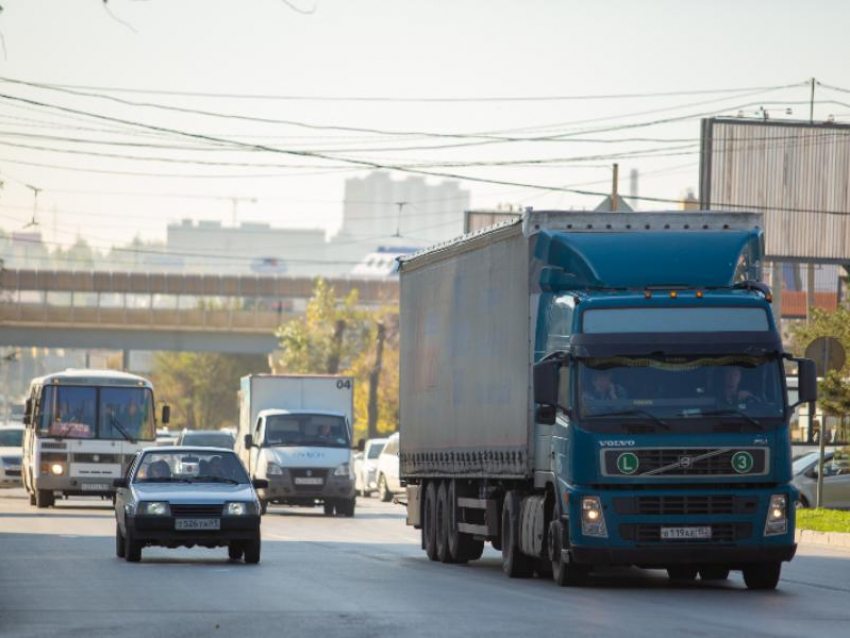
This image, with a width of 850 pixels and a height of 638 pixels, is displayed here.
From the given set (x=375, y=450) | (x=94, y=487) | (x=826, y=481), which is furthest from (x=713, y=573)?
(x=375, y=450)

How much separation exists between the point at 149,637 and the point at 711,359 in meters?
7.25

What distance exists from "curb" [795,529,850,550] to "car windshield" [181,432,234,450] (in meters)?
25.7

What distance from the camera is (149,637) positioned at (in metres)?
14.6

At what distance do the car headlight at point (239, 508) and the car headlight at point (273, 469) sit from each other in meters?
19.1

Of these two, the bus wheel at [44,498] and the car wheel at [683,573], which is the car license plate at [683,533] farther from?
the bus wheel at [44,498]

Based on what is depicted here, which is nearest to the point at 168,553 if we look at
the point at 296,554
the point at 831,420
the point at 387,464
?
the point at 296,554

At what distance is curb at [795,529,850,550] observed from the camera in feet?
103

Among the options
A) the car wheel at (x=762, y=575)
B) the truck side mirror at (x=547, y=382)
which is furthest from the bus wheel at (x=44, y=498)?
the truck side mirror at (x=547, y=382)

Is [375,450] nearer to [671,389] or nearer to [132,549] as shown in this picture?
[132,549]

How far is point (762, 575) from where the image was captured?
20875 millimetres

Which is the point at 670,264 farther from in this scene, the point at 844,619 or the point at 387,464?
the point at 387,464

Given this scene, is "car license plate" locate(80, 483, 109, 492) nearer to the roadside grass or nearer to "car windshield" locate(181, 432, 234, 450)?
"car windshield" locate(181, 432, 234, 450)

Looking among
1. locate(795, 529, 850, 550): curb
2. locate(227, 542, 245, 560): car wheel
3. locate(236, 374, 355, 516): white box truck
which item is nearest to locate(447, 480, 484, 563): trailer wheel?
locate(227, 542, 245, 560): car wheel

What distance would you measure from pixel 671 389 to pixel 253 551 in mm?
7086
